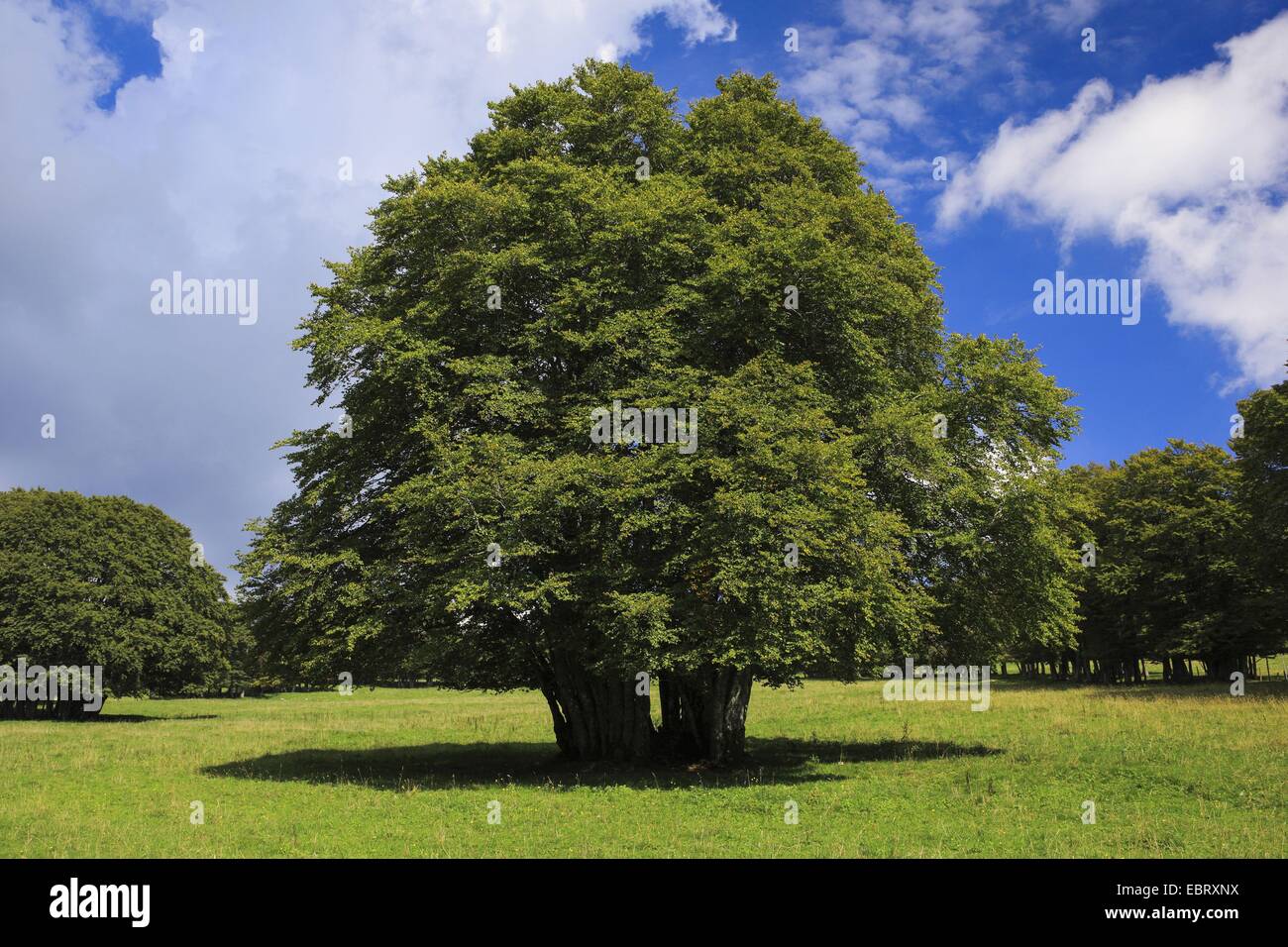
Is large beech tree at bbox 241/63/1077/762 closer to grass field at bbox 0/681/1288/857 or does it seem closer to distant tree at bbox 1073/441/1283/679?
grass field at bbox 0/681/1288/857

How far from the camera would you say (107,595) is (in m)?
56.2

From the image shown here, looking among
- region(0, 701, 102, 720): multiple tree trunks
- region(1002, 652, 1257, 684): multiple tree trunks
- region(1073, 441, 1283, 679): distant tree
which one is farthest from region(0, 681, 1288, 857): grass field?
region(1002, 652, 1257, 684): multiple tree trunks

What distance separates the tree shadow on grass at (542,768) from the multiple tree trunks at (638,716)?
64 centimetres

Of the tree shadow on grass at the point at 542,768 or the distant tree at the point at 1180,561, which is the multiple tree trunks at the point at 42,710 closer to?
the tree shadow on grass at the point at 542,768

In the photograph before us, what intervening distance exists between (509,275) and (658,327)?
16.3ft

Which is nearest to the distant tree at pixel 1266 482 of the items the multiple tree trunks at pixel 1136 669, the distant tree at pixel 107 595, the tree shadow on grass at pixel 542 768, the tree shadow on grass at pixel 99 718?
the multiple tree trunks at pixel 1136 669

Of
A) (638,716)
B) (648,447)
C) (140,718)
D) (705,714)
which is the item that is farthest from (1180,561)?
(140,718)

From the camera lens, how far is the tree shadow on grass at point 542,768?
23.5m

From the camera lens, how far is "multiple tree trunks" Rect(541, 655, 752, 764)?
26.8 m

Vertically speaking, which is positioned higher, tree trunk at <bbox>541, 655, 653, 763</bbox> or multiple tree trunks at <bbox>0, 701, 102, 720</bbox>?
tree trunk at <bbox>541, 655, 653, 763</bbox>

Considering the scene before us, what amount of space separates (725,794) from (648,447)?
8.79 metres

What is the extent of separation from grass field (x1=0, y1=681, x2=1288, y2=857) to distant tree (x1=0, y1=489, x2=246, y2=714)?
1752 cm
